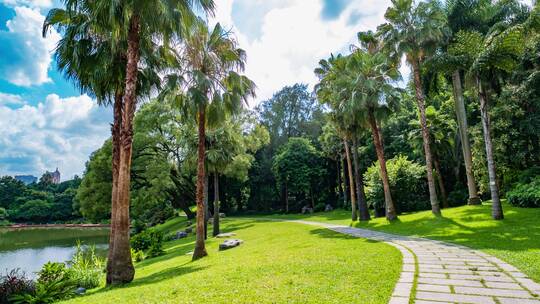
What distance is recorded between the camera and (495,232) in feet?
38.5

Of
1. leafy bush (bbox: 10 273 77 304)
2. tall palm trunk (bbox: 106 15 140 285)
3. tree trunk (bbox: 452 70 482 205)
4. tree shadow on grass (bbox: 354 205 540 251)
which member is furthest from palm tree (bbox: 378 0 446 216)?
leafy bush (bbox: 10 273 77 304)

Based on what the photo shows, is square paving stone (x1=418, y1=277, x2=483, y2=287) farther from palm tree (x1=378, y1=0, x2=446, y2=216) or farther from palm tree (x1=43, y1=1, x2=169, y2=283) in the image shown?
palm tree (x1=378, y1=0, x2=446, y2=216)

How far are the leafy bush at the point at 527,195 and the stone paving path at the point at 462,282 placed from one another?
11.5 metres

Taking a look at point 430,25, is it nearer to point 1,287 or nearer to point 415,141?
point 415,141

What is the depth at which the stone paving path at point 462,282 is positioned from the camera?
4480 mm

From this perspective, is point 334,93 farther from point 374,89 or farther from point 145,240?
point 145,240

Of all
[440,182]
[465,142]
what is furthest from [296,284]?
[440,182]

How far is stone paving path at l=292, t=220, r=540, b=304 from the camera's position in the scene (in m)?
4.48

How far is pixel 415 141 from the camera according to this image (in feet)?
84.4

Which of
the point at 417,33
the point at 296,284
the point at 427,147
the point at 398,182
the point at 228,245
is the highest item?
the point at 417,33

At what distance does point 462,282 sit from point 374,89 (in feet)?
49.3

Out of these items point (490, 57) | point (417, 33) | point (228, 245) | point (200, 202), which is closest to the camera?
point (200, 202)

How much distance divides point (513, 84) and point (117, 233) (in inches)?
910

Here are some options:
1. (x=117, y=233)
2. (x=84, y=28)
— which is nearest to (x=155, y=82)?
(x=84, y=28)
